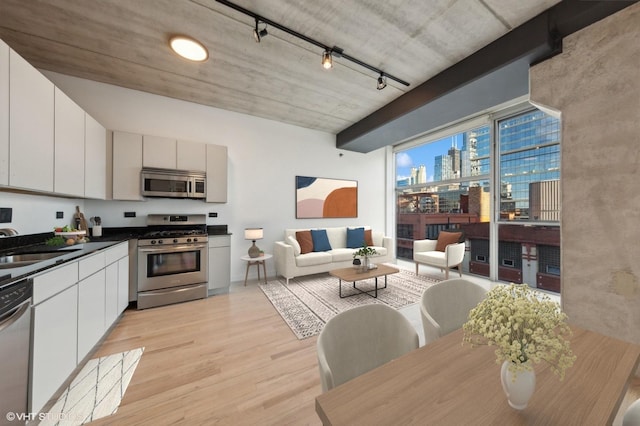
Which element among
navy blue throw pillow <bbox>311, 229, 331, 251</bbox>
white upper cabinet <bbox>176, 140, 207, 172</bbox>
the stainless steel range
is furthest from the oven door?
navy blue throw pillow <bbox>311, 229, 331, 251</bbox>

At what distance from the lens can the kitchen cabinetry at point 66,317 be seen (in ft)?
4.38

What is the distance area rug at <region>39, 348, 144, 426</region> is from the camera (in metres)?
1.43

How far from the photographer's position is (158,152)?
3.27 metres

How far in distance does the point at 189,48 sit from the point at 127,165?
1.80 meters

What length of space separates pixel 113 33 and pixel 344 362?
144 inches

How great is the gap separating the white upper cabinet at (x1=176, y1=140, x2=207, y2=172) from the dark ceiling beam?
10.7 feet

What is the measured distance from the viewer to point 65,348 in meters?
1.57

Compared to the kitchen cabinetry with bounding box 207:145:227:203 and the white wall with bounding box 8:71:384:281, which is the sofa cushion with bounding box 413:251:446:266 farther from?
the kitchen cabinetry with bounding box 207:145:227:203

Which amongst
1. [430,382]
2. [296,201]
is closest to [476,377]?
[430,382]

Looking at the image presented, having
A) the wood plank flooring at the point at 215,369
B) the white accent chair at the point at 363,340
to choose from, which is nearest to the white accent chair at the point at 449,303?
the white accent chair at the point at 363,340

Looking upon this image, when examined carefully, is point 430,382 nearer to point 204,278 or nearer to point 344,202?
point 204,278

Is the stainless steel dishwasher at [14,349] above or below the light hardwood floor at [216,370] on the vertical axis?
above

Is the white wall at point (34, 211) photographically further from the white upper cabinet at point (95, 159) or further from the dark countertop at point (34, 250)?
the white upper cabinet at point (95, 159)

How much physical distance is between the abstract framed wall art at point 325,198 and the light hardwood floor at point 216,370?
2.50 metres
